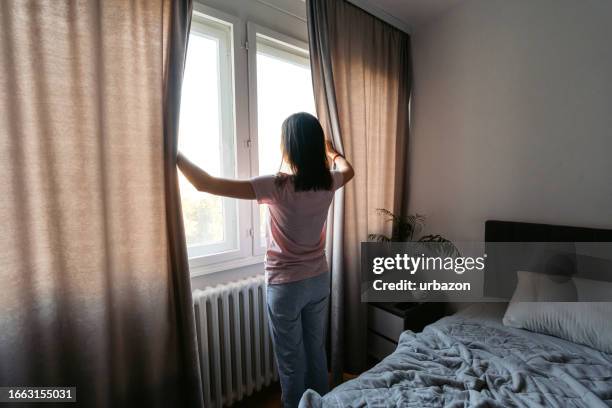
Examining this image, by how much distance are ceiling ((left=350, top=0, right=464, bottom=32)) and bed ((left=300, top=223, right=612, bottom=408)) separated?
2220 millimetres

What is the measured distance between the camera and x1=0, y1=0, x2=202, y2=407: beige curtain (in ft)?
3.36

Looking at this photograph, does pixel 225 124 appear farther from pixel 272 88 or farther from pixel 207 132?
pixel 272 88

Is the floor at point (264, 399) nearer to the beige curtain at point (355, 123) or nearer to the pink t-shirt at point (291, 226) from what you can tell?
the beige curtain at point (355, 123)

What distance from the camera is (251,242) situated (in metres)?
1.84

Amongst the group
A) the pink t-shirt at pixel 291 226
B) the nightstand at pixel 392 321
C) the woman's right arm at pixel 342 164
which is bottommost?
the nightstand at pixel 392 321

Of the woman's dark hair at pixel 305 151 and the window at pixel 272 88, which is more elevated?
the window at pixel 272 88

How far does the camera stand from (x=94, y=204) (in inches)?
45.4

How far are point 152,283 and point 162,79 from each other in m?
0.91

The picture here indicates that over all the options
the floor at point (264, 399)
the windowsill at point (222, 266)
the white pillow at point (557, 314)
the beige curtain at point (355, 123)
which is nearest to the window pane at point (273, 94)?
the windowsill at point (222, 266)

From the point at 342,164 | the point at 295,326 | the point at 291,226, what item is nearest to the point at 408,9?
the point at 342,164

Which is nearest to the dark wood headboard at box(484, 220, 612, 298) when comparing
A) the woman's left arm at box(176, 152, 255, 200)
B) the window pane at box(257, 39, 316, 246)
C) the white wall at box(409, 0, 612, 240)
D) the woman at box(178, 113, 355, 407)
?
the white wall at box(409, 0, 612, 240)

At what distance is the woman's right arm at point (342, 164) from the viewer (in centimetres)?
156

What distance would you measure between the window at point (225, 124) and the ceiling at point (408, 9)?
0.74 meters

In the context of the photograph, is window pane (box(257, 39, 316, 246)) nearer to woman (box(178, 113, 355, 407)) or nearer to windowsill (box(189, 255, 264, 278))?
windowsill (box(189, 255, 264, 278))
